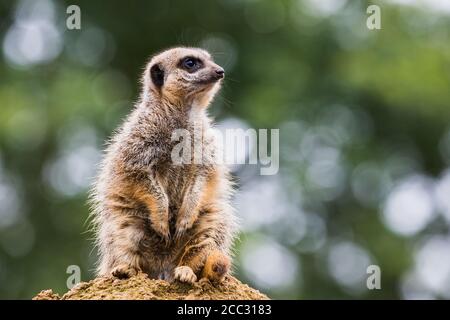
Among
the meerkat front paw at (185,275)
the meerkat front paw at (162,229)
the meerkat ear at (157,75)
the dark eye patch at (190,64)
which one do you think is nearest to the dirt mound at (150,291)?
the meerkat front paw at (185,275)

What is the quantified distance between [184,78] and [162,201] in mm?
1272

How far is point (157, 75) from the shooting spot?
294 inches

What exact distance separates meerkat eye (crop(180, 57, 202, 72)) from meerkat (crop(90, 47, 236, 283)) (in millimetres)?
221

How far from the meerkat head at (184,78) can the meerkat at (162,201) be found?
16mm

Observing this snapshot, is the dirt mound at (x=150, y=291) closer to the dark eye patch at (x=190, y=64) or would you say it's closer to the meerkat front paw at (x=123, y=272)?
the meerkat front paw at (x=123, y=272)

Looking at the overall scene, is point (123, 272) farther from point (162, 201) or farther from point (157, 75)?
point (157, 75)

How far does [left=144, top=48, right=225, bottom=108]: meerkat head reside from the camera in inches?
289

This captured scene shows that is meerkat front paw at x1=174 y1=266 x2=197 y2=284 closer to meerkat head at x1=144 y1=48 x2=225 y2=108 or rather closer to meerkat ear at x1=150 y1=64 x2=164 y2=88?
meerkat head at x1=144 y1=48 x2=225 y2=108

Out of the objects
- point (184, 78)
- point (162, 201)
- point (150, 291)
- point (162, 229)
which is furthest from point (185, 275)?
point (184, 78)

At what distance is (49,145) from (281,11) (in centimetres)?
470

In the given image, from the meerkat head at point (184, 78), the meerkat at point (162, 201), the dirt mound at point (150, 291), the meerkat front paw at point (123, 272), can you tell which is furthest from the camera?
the meerkat head at point (184, 78)

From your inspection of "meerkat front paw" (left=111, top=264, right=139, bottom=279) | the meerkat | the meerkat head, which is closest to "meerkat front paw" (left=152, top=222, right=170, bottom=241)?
the meerkat

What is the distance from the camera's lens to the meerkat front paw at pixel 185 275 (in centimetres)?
593
